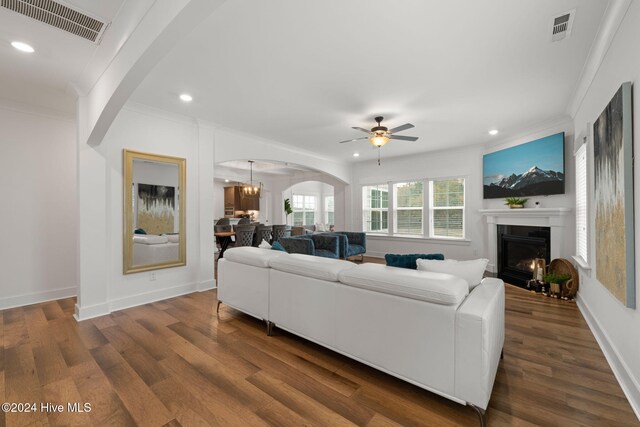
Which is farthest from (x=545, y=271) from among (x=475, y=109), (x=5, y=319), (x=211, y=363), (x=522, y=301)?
(x=5, y=319)

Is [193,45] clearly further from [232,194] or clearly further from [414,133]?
[232,194]

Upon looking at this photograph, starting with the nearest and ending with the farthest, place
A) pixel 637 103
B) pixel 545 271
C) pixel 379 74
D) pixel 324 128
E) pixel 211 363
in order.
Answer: pixel 637 103, pixel 211 363, pixel 379 74, pixel 545 271, pixel 324 128

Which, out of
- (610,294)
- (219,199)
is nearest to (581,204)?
(610,294)

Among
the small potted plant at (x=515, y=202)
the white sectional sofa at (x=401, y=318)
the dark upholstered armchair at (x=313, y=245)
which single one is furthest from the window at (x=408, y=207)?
the white sectional sofa at (x=401, y=318)

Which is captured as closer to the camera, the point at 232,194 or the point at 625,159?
the point at 625,159

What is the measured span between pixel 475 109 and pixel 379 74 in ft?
6.15

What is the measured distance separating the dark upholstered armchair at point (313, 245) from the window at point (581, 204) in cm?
374

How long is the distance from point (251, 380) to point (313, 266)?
97 centimetres

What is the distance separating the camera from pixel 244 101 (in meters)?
3.70

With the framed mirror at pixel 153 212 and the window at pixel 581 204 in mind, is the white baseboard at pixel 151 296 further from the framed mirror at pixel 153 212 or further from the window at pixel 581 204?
the window at pixel 581 204

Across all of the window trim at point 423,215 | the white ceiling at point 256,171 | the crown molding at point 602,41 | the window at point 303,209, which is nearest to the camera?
the crown molding at point 602,41

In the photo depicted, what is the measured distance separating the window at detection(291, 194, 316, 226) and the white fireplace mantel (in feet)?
22.6

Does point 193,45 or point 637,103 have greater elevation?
point 193,45

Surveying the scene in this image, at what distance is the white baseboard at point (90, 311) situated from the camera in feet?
10.8
